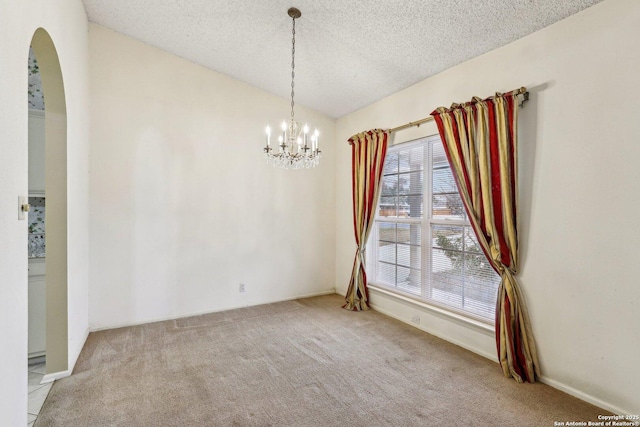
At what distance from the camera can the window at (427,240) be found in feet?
10.3

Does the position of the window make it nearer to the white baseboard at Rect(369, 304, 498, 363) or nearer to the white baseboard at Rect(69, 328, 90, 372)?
the white baseboard at Rect(369, 304, 498, 363)

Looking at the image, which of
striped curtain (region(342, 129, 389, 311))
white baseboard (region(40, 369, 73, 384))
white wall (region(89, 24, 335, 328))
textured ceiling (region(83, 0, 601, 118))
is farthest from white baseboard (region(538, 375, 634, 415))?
white baseboard (region(40, 369, 73, 384))

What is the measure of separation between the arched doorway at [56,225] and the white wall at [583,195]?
3.74 metres

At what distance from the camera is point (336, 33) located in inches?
118

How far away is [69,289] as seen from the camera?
261 cm

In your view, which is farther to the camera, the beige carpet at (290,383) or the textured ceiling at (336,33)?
the textured ceiling at (336,33)

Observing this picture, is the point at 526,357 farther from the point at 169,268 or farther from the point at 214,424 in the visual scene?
the point at 169,268

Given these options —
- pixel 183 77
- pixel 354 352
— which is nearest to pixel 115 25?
pixel 183 77

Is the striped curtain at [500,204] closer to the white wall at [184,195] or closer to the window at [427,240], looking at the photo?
the window at [427,240]

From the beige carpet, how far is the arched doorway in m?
0.29
